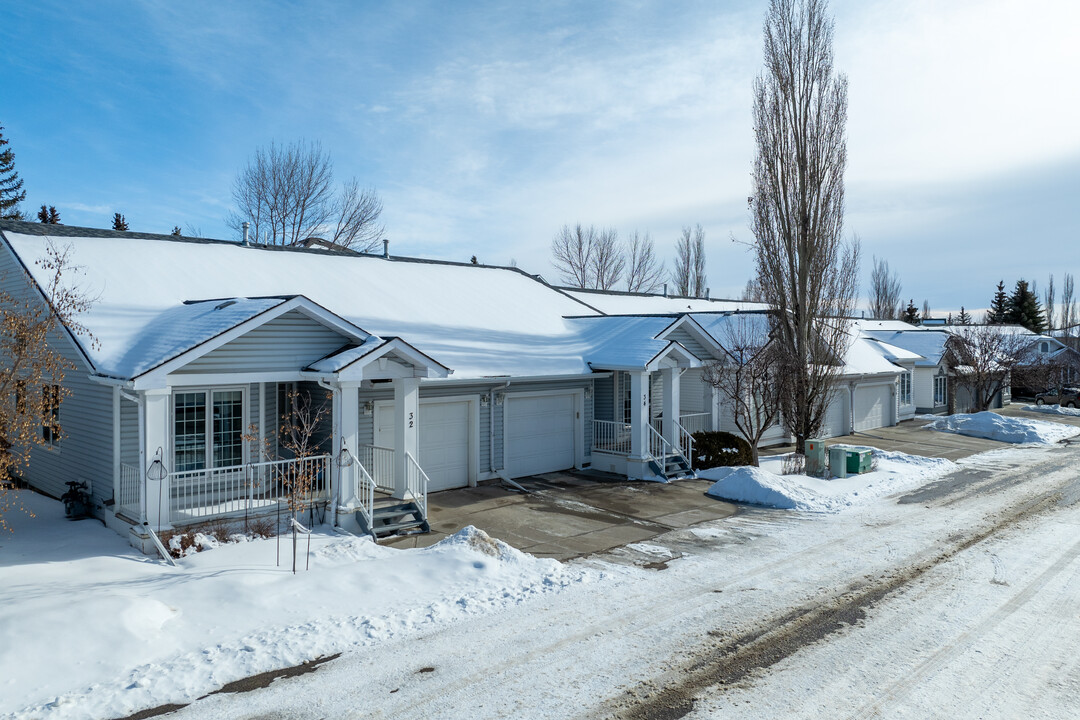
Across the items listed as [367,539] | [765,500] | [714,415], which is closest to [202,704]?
[367,539]

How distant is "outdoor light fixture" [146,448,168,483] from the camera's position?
1079 centimetres

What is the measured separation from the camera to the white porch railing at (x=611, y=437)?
18.9 meters

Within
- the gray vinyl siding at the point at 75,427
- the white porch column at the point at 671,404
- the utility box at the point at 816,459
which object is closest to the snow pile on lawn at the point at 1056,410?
the utility box at the point at 816,459

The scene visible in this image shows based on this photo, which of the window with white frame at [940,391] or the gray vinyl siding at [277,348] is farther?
the window with white frame at [940,391]

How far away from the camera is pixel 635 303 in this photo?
30734mm

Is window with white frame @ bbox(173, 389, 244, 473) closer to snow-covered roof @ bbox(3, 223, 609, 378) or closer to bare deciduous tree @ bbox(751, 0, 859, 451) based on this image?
snow-covered roof @ bbox(3, 223, 609, 378)

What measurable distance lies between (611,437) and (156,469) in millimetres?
11602

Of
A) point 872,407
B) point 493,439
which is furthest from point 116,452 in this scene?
point 872,407

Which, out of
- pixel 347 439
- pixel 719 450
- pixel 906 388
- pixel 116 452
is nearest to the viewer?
pixel 116 452

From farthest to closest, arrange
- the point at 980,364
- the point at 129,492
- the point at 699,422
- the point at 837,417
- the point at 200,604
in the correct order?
the point at 980,364, the point at 837,417, the point at 699,422, the point at 129,492, the point at 200,604

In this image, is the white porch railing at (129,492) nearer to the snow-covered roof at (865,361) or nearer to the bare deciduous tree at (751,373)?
the bare deciduous tree at (751,373)

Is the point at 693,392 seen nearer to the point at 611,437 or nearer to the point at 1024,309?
the point at 611,437

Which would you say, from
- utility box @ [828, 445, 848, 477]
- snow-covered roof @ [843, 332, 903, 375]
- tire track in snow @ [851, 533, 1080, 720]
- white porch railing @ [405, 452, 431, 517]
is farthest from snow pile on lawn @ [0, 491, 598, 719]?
snow-covered roof @ [843, 332, 903, 375]

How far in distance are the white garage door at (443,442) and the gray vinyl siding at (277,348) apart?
2.79 meters
